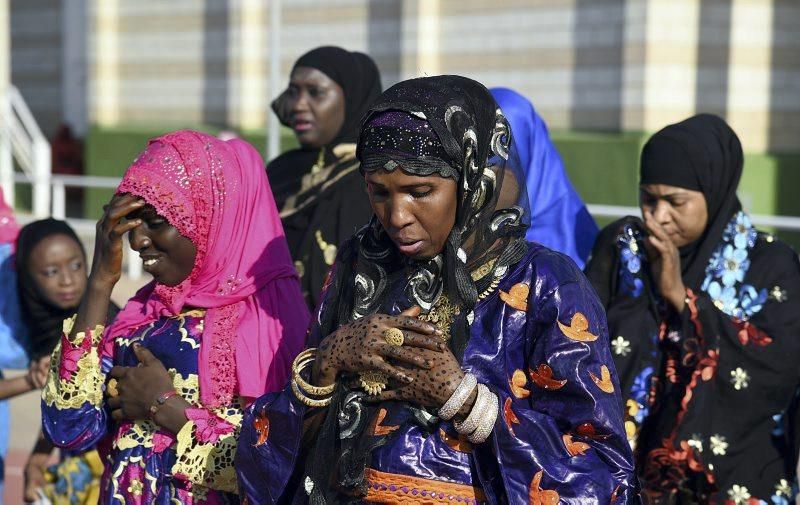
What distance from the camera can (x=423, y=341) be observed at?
2.49 m

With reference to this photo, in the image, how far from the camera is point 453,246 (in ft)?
8.54

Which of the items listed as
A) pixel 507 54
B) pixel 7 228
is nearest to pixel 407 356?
pixel 7 228

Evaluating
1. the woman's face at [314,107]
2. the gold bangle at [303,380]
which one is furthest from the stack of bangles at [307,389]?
the woman's face at [314,107]

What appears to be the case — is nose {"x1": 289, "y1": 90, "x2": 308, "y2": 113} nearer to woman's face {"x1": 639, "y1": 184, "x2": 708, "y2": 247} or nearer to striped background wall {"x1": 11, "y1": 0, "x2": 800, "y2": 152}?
woman's face {"x1": 639, "y1": 184, "x2": 708, "y2": 247}

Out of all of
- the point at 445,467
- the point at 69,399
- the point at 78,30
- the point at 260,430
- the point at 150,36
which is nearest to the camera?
the point at 445,467

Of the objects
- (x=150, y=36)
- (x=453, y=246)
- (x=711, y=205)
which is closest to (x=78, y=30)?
(x=150, y=36)

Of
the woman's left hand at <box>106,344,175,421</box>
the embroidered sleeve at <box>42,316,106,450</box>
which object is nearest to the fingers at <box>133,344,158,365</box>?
the woman's left hand at <box>106,344,175,421</box>

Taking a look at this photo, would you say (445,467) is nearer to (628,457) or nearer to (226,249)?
(628,457)

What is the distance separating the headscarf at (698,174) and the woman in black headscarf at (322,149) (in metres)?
1.19

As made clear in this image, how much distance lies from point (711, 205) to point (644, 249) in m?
0.29

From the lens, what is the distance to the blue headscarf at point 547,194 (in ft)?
15.0

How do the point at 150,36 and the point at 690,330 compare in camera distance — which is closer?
the point at 690,330

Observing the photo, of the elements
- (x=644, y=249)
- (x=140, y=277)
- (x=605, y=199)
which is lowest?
(x=140, y=277)

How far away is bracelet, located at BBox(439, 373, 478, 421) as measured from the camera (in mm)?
2471
